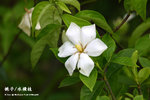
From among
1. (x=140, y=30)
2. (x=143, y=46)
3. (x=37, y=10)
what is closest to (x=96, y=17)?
(x=37, y=10)

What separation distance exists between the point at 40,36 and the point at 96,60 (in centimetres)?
25

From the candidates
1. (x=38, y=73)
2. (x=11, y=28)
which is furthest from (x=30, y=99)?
(x=11, y=28)

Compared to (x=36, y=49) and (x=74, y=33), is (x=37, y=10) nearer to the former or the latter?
(x=74, y=33)

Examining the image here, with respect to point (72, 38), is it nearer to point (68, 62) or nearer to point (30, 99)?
point (68, 62)

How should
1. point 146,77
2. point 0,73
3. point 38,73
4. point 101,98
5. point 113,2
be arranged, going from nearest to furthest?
point 101,98, point 146,77, point 113,2, point 0,73, point 38,73

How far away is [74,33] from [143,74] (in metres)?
0.30

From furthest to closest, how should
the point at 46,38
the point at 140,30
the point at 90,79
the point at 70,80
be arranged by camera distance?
the point at 140,30
the point at 46,38
the point at 70,80
the point at 90,79

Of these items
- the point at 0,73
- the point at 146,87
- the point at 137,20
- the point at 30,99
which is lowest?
the point at 30,99

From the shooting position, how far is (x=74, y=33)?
855 mm

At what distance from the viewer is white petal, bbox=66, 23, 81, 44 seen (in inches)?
33.2

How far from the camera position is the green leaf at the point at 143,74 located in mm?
936

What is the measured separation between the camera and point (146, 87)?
41.9 inches

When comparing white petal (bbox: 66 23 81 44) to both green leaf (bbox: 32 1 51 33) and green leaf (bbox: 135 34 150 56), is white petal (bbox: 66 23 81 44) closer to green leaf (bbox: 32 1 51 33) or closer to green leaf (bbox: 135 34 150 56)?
green leaf (bbox: 32 1 51 33)

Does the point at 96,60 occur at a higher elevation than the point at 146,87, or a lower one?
higher
